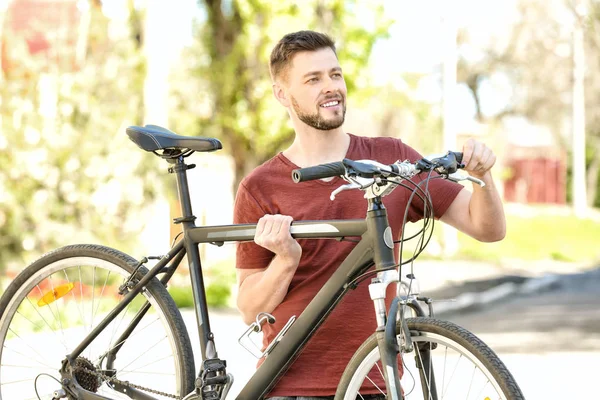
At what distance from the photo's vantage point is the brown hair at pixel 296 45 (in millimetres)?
3389

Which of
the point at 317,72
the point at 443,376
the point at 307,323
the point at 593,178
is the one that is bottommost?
the point at 593,178

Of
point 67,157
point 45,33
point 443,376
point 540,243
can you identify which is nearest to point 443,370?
point 443,376

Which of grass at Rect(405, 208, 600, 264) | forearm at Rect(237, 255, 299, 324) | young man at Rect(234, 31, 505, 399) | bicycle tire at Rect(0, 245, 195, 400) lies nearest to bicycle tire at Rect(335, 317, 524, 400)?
young man at Rect(234, 31, 505, 399)

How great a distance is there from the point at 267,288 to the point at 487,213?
72 cm

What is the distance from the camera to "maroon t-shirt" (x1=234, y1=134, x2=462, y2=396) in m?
3.30

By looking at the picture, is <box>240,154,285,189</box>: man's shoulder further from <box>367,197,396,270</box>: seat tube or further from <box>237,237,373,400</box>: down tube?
<box>367,197,396,270</box>: seat tube

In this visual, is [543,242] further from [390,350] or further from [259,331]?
[390,350]

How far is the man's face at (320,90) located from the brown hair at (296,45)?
0.07 feet

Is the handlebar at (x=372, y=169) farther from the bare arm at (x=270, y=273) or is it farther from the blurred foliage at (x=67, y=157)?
the blurred foliage at (x=67, y=157)

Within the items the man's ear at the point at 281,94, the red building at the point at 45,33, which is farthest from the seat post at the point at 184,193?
the red building at the point at 45,33

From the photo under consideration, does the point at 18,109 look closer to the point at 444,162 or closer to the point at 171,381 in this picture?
the point at 171,381

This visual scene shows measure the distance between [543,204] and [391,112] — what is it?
26.4 m

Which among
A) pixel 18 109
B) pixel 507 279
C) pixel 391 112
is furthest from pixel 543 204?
pixel 18 109

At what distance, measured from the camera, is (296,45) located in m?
3.40
